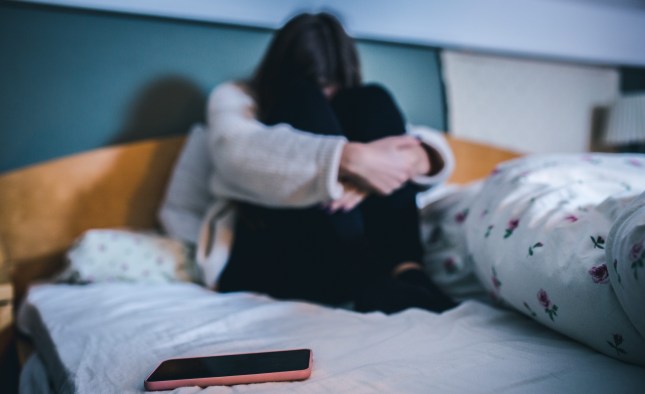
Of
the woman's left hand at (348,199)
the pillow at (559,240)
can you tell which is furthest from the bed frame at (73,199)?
the pillow at (559,240)

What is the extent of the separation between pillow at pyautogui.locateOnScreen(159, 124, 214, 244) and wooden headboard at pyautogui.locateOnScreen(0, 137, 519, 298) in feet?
0.32

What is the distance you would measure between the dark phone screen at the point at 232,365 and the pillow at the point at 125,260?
1.78 ft

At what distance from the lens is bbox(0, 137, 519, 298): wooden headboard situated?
1.14 meters

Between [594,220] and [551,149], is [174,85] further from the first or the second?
[551,149]

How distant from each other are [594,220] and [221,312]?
535 mm

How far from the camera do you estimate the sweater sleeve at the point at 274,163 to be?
0.80 meters

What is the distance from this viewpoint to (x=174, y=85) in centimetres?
136

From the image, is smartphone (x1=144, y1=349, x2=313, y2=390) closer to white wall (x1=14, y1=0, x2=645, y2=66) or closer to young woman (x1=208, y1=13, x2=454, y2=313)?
young woman (x1=208, y1=13, x2=454, y2=313)

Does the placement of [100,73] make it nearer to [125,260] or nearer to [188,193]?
[188,193]

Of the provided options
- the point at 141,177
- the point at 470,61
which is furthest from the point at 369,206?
the point at 470,61

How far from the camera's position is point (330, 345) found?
55cm

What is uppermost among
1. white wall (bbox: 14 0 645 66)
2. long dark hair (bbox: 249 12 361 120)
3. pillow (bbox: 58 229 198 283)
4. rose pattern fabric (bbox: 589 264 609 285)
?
white wall (bbox: 14 0 645 66)

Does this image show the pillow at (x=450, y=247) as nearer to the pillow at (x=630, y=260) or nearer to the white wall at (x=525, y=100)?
the pillow at (x=630, y=260)

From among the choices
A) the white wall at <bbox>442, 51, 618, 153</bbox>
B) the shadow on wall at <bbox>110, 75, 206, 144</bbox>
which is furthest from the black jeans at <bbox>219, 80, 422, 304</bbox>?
the white wall at <bbox>442, 51, 618, 153</bbox>
